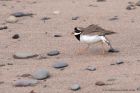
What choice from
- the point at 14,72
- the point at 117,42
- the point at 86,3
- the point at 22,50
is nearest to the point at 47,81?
the point at 14,72

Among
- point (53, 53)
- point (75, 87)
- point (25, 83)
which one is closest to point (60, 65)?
point (53, 53)

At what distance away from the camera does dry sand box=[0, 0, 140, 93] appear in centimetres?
687

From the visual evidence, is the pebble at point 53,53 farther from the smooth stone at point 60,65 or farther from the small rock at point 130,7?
the small rock at point 130,7

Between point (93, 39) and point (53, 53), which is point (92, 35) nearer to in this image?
point (93, 39)

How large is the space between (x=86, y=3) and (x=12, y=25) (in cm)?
235

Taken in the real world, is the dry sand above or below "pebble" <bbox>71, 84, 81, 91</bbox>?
below

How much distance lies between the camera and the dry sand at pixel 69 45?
687cm

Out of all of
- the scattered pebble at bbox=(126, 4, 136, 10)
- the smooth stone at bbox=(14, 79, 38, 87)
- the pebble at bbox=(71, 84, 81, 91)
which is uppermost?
the pebble at bbox=(71, 84, 81, 91)

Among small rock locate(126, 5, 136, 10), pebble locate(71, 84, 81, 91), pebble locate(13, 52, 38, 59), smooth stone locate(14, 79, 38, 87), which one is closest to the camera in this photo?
pebble locate(71, 84, 81, 91)

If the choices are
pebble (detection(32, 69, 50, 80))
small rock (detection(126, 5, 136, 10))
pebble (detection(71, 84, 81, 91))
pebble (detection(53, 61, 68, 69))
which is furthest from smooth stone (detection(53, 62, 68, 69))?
small rock (detection(126, 5, 136, 10))

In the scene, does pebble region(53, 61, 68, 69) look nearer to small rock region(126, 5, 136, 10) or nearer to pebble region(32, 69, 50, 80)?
pebble region(32, 69, 50, 80)

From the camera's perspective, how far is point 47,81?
699 centimetres

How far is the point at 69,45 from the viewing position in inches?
351

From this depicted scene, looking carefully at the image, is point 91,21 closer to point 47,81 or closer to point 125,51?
point 125,51
